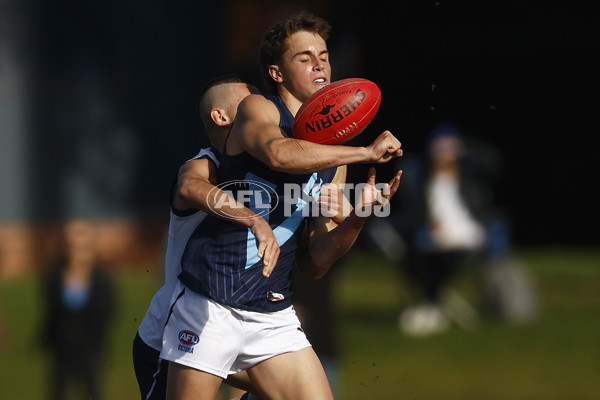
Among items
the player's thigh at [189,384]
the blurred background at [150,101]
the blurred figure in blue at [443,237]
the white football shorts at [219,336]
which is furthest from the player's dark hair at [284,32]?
the blurred background at [150,101]

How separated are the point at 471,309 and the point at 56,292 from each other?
7732 millimetres

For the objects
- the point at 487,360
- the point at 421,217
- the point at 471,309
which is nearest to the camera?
the point at 487,360

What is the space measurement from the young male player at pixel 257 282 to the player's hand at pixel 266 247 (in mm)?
399

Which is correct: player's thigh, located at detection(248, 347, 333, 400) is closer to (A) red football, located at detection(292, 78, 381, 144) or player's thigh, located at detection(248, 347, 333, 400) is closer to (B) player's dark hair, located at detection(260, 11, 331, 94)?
(A) red football, located at detection(292, 78, 381, 144)

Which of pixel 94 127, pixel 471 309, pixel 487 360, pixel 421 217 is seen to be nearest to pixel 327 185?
pixel 487 360

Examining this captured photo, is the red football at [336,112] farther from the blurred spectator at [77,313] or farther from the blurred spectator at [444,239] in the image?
the blurred spectator at [444,239]

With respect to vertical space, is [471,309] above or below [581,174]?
below

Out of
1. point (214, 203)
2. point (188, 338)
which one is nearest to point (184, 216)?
point (214, 203)

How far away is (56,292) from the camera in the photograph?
377 inches

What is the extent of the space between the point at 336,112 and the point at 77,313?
17.7ft

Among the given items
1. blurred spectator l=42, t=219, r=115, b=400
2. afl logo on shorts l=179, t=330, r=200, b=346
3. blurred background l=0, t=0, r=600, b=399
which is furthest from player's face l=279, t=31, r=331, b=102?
blurred background l=0, t=0, r=600, b=399

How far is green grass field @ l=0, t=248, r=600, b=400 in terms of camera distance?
11.1 metres

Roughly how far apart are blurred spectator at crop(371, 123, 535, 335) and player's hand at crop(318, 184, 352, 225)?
29.7 feet

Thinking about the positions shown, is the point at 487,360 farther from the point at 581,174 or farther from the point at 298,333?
the point at 581,174
